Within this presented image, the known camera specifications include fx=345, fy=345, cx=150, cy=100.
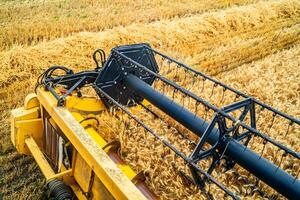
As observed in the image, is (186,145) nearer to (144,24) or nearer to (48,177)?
(48,177)

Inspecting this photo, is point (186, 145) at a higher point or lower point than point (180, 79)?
higher

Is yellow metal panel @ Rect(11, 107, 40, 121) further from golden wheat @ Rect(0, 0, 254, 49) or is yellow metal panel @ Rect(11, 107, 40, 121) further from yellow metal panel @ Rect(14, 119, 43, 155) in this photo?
golden wheat @ Rect(0, 0, 254, 49)

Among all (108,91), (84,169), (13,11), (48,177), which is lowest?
(13,11)

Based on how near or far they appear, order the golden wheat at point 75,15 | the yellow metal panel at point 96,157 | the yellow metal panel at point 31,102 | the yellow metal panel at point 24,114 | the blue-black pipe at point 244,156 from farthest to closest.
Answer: the golden wheat at point 75,15 → the yellow metal panel at point 31,102 → the yellow metal panel at point 24,114 → the blue-black pipe at point 244,156 → the yellow metal panel at point 96,157

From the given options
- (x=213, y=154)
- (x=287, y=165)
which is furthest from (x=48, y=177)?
(x=287, y=165)

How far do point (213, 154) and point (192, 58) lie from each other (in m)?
4.92

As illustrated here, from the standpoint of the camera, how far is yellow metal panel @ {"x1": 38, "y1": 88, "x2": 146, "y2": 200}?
2471mm

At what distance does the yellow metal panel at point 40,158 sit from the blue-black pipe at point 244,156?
1.25 m

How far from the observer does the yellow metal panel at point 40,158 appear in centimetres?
344

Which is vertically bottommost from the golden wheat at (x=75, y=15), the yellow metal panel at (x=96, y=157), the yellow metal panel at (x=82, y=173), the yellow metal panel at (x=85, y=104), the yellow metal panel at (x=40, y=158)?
the golden wheat at (x=75, y=15)

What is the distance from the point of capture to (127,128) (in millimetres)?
3705

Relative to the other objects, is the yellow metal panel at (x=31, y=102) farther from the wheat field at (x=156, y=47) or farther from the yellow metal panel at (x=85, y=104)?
the wheat field at (x=156, y=47)

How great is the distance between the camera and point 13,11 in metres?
10.3

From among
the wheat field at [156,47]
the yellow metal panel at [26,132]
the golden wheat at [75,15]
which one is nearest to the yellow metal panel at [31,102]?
the yellow metal panel at [26,132]
